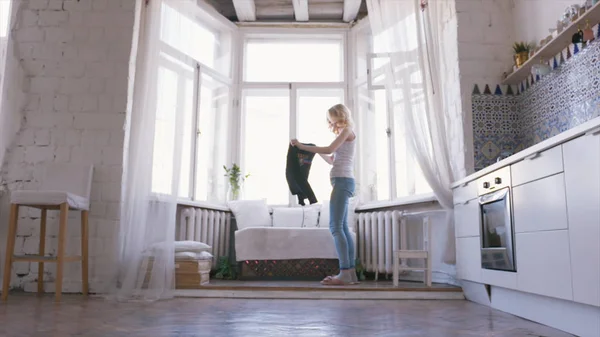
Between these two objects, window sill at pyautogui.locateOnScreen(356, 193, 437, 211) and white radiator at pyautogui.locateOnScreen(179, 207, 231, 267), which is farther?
white radiator at pyautogui.locateOnScreen(179, 207, 231, 267)

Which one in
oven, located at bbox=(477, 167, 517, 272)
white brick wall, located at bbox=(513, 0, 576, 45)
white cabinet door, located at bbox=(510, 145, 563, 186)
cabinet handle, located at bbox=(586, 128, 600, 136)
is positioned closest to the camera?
cabinet handle, located at bbox=(586, 128, 600, 136)

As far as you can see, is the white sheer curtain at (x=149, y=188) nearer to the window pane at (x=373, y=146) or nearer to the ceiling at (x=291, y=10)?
the ceiling at (x=291, y=10)

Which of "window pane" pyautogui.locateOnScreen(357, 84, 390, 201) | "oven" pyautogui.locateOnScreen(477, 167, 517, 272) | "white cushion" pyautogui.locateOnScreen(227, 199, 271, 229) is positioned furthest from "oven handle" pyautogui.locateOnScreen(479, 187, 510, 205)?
"white cushion" pyautogui.locateOnScreen(227, 199, 271, 229)

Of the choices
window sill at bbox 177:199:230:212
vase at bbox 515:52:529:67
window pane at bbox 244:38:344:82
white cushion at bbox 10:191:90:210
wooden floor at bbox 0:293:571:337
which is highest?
window pane at bbox 244:38:344:82

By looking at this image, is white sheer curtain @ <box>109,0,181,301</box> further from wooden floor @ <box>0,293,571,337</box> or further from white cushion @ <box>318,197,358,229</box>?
white cushion @ <box>318,197,358,229</box>

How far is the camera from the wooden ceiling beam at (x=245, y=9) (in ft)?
16.7

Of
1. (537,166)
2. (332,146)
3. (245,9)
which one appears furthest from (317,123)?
(537,166)

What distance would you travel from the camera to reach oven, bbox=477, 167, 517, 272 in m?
2.53

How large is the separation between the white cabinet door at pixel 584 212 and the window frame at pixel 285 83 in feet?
11.1

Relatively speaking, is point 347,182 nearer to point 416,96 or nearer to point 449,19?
point 416,96

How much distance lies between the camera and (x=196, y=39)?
491cm

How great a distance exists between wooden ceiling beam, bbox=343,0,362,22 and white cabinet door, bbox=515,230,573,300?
133 inches

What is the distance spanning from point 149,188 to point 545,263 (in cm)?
258

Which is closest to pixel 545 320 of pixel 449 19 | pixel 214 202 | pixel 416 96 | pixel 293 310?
pixel 293 310
